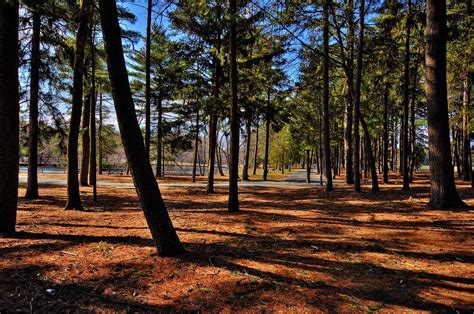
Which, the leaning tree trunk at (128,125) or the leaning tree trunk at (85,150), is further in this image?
the leaning tree trunk at (85,150)

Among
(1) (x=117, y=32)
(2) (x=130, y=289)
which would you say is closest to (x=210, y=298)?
(2) (x=130, y=289)

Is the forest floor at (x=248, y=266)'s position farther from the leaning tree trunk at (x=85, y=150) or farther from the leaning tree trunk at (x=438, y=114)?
the leaning tree trunk at (x=85, y=150)

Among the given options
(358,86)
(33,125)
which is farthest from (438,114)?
(33,125)

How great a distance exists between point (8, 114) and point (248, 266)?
5157 millimetres

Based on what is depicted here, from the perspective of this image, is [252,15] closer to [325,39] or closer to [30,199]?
[325,39]

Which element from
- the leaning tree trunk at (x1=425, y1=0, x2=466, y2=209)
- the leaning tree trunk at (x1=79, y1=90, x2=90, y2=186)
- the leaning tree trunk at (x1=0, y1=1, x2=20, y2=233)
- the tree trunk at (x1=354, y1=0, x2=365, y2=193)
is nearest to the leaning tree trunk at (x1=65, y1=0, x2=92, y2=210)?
the leaning tree trunk at (x1=0, y1=1, x2=20, y2=233)

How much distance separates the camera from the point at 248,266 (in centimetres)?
417

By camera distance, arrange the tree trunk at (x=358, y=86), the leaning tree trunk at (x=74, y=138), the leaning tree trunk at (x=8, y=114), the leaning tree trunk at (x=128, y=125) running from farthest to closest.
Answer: the tree trunk at (x=358, y=86)
the leaning tree trunk at (x=74, y=138)
the leaning tree trunk at (x=8, y=114)
the leaning tree trunk at (x=128, y=125)

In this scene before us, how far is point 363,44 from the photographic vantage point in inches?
536

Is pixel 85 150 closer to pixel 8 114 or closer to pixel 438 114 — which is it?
pixel 8 114

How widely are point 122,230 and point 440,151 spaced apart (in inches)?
307

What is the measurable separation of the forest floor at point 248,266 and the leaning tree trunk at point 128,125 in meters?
0.68

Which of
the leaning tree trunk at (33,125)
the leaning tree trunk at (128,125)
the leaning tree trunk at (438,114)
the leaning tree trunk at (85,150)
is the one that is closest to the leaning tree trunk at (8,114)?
the leaning tree trunk at (128,125)

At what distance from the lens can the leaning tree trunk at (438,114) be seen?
784 centimetres
